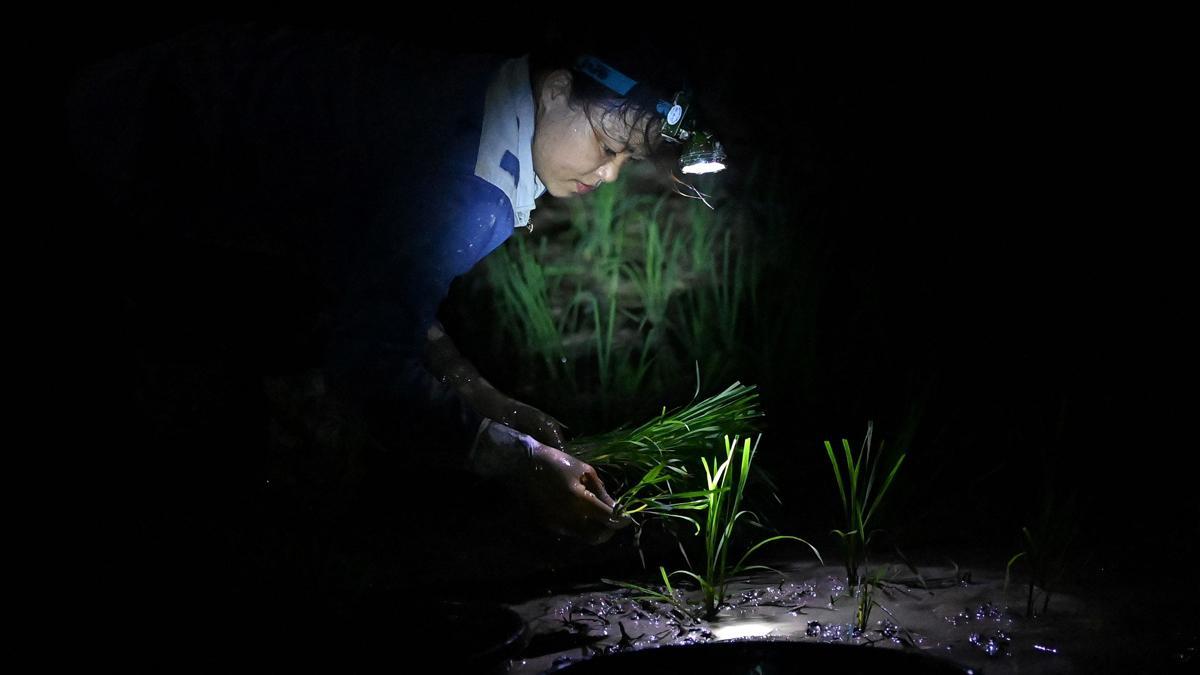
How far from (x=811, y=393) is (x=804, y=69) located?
4.42ft

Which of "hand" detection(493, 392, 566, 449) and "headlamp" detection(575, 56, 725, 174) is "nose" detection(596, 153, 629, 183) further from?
"hand" detection(493, 392, 566, 449)

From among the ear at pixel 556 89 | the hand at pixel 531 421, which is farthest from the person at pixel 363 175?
the hand at pixel 531 421

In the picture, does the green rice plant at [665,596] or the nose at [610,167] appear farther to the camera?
the nose at [610,167]

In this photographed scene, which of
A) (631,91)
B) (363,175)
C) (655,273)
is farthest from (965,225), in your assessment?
(363,175)

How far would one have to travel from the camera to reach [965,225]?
3.57m

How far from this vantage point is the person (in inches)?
87.4

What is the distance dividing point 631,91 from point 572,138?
0.22m

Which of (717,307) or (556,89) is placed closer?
(556,89)

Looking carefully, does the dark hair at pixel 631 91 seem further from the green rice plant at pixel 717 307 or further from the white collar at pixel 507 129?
the green rice plant at pixel 717 307

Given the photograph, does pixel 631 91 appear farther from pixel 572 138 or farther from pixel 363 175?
pixel 363 175

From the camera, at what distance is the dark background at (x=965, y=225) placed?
3.29 meters

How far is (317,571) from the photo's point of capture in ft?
8.93

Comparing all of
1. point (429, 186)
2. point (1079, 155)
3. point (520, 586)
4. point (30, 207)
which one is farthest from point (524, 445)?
point (1079, 155)

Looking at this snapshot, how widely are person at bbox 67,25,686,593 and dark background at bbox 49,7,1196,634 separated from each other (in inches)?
33.0
